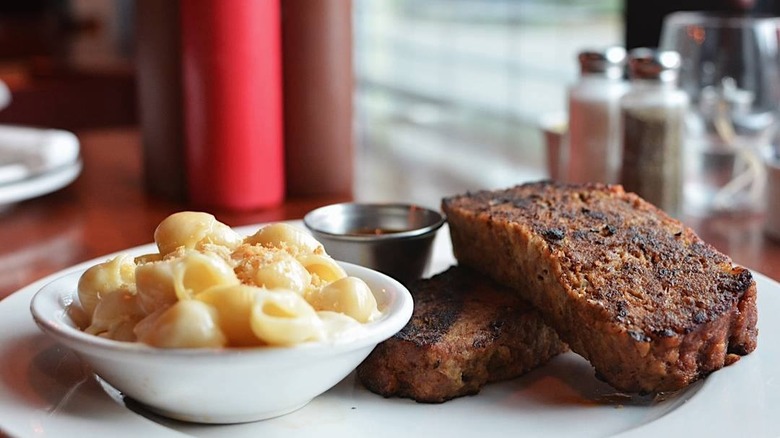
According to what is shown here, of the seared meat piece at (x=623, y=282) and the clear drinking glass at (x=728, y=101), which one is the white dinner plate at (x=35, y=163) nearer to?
the seared meat piece at (x=623, y=282)

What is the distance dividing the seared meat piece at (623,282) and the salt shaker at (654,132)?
15.5 inches

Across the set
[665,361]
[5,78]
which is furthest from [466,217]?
[5,78]

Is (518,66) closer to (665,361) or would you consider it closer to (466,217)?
(466,217)

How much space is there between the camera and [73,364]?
3.47 ft

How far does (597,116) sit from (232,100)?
683mm

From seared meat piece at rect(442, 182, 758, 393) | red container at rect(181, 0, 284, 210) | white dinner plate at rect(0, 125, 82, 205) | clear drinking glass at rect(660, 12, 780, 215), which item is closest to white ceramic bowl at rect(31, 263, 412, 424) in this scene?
seared meat piece at rect(442, 182, 758, 393)

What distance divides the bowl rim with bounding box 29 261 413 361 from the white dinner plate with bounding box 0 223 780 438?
77mm

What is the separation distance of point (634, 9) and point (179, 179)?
157 cm

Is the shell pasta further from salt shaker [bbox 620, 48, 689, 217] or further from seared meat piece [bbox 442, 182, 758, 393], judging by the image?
salt shaker [bbox 620, 48, 689, 217]

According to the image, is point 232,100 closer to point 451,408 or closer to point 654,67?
point 654,67

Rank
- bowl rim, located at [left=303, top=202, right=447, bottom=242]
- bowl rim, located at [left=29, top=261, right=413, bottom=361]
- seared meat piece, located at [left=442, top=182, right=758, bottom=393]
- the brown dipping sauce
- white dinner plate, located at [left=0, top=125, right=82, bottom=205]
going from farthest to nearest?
white dinner plate, located at [left=0, top=125, right=82, bottom=205] → the brown dipping sauce → bowl rim, located at [left=303, top=202, right=447, bottom=242] → seared meat piece, located at [left=442, top=182, right=758, bottom=393] → bowl rim, located at [left=29, top=261, right=413, bottom=361]

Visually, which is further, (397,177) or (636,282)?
(397,177)

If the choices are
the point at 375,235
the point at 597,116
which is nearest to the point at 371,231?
the point at 375,235

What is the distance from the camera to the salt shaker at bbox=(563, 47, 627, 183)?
174 centimetres
